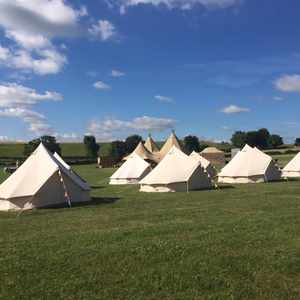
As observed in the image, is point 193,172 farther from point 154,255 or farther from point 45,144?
point 45,144

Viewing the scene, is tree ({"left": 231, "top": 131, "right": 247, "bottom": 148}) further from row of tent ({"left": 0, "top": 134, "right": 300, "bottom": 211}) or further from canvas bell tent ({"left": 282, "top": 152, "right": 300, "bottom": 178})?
row of tent ({"left": 0, "top": 134, "right": 300, "bottom": 211})

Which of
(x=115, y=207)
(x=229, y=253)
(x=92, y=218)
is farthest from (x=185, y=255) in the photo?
(x=115, y=207)

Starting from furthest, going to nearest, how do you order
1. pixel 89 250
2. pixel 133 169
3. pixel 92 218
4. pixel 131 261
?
pixel 133 169 → pixel 92 218 → pixel 89 250 → pixel 131 261

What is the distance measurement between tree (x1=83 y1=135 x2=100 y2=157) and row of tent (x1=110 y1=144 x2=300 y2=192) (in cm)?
8061

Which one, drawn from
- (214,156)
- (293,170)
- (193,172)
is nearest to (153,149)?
(214,156)

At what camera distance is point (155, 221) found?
12.5 metres

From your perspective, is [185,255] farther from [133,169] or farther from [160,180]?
[133,169]

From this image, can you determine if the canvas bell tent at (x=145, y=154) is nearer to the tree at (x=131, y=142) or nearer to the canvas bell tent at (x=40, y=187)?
the canvas bell tent at (x=40, y=187)

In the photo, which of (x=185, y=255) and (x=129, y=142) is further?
(x=129, y=142)

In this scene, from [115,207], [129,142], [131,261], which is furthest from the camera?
[129,142]

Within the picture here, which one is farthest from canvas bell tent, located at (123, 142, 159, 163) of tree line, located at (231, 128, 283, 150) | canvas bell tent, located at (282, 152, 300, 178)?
tree line, located at (231, 128, 283, 150)

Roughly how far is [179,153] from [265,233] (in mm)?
14692

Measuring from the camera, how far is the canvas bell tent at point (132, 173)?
32344 millimetres

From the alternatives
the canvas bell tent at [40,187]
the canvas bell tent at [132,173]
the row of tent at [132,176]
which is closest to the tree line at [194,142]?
the canvas bell tent at [132,173]
